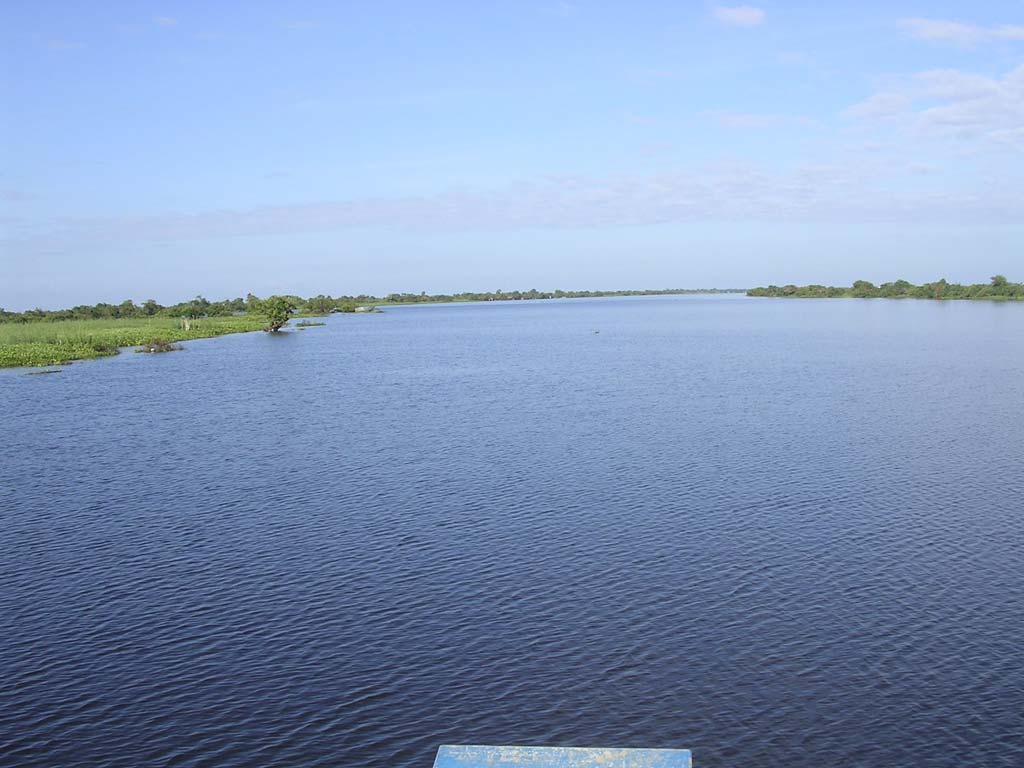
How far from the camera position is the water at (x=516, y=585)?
709 inches

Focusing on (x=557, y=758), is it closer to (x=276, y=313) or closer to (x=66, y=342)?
(x=66, y=342)

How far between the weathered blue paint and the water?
3.84m

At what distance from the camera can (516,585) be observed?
25922mm

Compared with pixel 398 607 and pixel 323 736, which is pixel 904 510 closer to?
pixel 398 607

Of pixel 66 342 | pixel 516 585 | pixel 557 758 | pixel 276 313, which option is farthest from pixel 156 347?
pixel 557 758

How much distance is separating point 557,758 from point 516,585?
42.0 feet

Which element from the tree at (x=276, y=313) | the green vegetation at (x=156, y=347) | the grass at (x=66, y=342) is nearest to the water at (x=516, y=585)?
the grass at (x=66, y=342)

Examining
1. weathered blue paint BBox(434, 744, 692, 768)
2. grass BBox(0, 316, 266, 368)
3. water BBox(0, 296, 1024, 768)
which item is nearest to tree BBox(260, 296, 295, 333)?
grass BBox(0, 316, 266, 368)

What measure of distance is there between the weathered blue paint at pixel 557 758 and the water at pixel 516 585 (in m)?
3.84

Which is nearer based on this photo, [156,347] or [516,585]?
[516,585]

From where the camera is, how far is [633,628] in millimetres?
22781

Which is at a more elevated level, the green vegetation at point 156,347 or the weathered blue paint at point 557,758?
the green vegetation at point 156,347

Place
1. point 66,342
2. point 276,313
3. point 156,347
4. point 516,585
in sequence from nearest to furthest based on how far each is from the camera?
point 516,585 → point 66,342 → point 156,347 → point 276,313

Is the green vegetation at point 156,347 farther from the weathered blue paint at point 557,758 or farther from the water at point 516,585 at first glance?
the weathered blue paint at point 557,758
